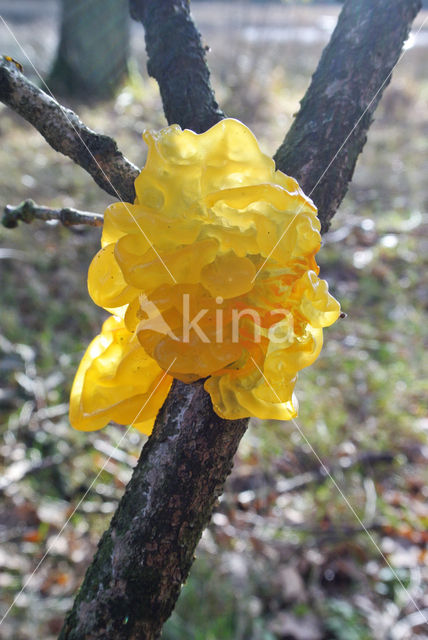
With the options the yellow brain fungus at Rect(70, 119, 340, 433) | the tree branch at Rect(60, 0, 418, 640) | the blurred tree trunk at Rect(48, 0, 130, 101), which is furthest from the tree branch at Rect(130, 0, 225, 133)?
the blurred tree trunk at Rect(48, 0, 130, 101)

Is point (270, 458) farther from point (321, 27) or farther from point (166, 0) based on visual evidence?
point (321, 27)

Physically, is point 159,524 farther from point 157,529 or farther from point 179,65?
point 179,65

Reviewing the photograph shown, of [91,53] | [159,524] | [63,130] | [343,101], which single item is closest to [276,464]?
[159,524]

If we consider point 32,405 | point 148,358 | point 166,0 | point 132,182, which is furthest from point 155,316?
point 32,405

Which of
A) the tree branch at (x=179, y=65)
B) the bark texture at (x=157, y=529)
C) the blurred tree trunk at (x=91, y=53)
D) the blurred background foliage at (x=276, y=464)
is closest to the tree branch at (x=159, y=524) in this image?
the bark texture at (x=157, y=529)

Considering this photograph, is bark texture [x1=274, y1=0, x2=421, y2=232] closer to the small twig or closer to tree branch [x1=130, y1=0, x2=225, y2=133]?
tree branch [x1=130, y1=0, x2=225, y2=133]

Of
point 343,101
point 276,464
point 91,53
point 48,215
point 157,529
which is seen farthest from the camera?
point 91,53
